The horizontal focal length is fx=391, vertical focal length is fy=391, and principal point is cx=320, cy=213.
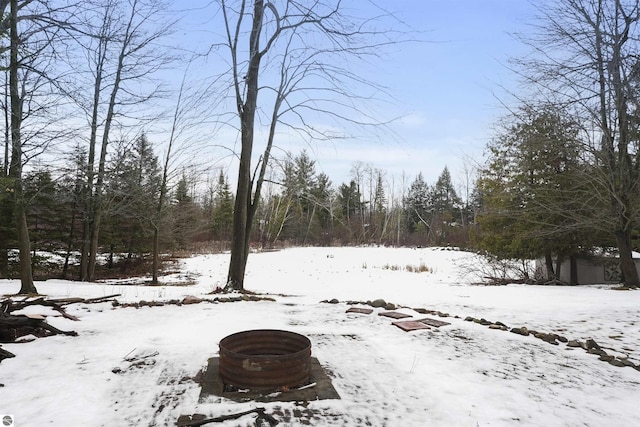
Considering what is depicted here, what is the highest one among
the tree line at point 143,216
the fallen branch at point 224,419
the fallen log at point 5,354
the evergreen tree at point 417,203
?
Answer: the evergreen tree at point 417,203

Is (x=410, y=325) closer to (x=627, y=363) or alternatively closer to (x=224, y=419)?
(x=627, y=363)

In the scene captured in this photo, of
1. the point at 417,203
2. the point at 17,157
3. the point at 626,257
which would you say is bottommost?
the point at 626,257

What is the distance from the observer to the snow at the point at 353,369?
247 cm

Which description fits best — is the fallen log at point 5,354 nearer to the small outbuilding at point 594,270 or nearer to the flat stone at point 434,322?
the flat stone at point 434,322

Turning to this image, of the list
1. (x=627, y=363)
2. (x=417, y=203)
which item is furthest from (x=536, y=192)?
(x=417, y=203)

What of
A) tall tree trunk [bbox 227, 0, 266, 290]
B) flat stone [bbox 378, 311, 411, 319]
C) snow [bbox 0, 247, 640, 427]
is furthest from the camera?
tall tree trunk [bbox 227, 0, 266, 290]

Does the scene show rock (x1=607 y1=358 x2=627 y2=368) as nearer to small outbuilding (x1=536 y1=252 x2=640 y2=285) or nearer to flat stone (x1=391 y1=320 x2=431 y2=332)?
flat stone (x1=391 y1=320 x2=431 y2=332)

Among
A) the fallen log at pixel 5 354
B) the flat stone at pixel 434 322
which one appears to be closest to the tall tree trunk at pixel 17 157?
the fallen log at pixel 5 354

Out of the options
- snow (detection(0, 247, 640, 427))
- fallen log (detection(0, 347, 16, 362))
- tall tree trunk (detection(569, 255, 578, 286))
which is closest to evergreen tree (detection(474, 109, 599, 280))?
tall tree trunk (detection(569, 255, 578, 286))

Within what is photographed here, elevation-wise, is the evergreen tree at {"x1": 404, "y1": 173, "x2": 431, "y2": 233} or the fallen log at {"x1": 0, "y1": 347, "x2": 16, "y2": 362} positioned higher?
the evergreen tree at {"x1": 404, "y1": 173, "x2": 431, "y2": 233}

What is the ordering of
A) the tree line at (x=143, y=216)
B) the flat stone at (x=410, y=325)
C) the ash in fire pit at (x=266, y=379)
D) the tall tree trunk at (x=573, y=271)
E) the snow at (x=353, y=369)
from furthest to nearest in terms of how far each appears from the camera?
the tall tree trunk at (x=573, y=271)
the tree line at (x=143, y=216)
the flat stone at (x=410, y=325)
the ash in fire pit at (x=266, y=379)
the snow at (x=353, y=369)

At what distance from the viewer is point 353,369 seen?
3.28 metres

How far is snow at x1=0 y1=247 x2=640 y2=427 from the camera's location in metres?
2.47

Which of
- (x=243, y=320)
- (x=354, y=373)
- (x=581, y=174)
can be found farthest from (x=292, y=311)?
(x=581, y=174)
